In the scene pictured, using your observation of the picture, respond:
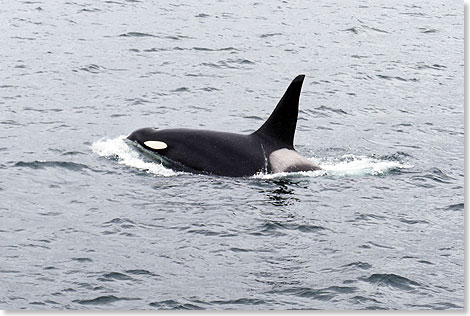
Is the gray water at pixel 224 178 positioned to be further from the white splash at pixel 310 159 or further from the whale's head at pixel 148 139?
the whale's head at pixel 148 139

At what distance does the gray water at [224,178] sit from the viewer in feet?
48.4

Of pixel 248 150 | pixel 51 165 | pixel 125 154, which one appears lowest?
pixel 51 165

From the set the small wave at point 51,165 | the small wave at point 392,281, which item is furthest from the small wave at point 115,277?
the small wave at point 51,165

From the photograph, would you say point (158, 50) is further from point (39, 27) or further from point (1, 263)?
point (1, 263)

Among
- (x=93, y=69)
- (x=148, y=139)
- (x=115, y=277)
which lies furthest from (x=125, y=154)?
(x=93, y=69)

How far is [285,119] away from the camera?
19844 mm

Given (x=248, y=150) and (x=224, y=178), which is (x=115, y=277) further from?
(x=248, y=150)

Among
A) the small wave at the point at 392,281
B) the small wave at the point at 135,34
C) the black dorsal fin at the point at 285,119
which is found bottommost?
the small wave at the point at 392,281

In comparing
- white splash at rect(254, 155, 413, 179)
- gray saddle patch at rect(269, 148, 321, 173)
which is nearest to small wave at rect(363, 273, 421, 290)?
white splash at rect(254, 155, 413, 179)

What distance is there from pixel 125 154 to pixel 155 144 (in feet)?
2.22

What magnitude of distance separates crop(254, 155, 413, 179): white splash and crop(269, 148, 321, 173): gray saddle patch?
110 millimetres

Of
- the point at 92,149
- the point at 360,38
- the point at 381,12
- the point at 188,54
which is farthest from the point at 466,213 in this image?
the point at 381,12

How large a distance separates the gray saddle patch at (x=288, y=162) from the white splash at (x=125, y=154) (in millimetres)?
1985

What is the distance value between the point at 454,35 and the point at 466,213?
21.7 m
